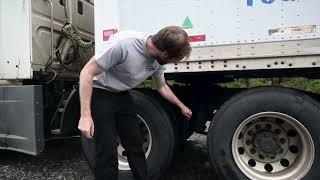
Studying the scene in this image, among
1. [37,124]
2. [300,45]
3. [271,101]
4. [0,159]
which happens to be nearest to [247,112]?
[271,101]

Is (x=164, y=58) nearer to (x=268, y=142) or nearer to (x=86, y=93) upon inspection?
(x=86, y=93)

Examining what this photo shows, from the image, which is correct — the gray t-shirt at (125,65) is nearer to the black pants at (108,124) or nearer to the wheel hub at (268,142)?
the black pants at (108,124)

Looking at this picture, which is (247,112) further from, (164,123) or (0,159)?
(0,159)

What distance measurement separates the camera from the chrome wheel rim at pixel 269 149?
12.2ft

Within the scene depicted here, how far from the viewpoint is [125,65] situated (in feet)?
9.68

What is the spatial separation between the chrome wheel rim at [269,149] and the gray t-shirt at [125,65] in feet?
3.58

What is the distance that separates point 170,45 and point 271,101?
125cm

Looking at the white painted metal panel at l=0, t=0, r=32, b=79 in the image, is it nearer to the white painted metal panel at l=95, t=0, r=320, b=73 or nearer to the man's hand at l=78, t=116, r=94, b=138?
Answer: the white painted metal panel at l=95, t=0, r=320, b=73

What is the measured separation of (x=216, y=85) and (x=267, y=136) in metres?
0.98

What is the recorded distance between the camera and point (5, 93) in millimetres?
4691

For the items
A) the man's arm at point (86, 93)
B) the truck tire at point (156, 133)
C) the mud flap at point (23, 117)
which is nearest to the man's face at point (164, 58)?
the man's arm at point (86, 93)

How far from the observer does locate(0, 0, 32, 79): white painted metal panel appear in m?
4.46

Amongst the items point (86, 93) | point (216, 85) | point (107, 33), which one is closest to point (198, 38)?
point (107, 33)

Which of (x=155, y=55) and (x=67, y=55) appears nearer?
(x=155, y=55)
